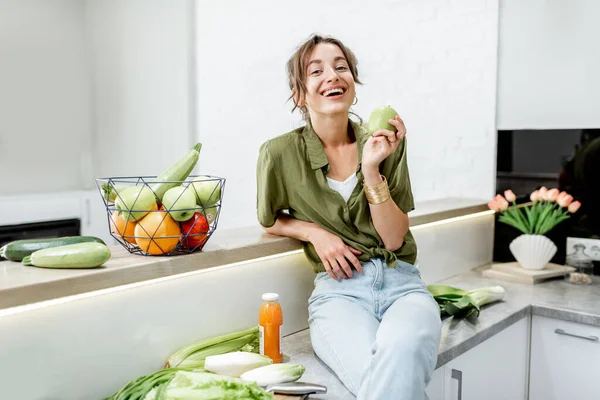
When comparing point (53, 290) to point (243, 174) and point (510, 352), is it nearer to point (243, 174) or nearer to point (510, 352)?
point (510, 352)

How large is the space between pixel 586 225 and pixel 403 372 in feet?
4.99

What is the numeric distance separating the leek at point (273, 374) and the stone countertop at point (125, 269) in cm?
29

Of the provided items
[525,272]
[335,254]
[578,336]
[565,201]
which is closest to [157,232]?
[335,254]

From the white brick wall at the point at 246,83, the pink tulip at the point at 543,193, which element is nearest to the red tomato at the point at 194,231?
the white brick wall at the point at 246,83

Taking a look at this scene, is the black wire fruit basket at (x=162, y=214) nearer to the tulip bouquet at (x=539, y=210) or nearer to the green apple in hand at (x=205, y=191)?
the green apple in hand at (x=205, y=191)

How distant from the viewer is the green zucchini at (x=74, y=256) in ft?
4.13

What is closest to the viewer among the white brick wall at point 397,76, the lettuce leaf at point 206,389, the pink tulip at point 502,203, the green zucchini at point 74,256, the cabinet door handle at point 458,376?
the lettuce leaf at point 206,389

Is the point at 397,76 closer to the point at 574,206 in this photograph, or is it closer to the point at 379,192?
the point at 574,206

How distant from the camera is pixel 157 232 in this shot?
1365 millimetres

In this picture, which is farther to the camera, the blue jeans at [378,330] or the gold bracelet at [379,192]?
the gold bracelet at [379,192]

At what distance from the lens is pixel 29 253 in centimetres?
134

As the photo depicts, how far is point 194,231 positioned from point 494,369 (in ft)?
3.59

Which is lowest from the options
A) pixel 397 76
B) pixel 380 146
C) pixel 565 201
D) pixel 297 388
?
pixel 297 388

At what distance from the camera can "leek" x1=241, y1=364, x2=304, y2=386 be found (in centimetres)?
132
